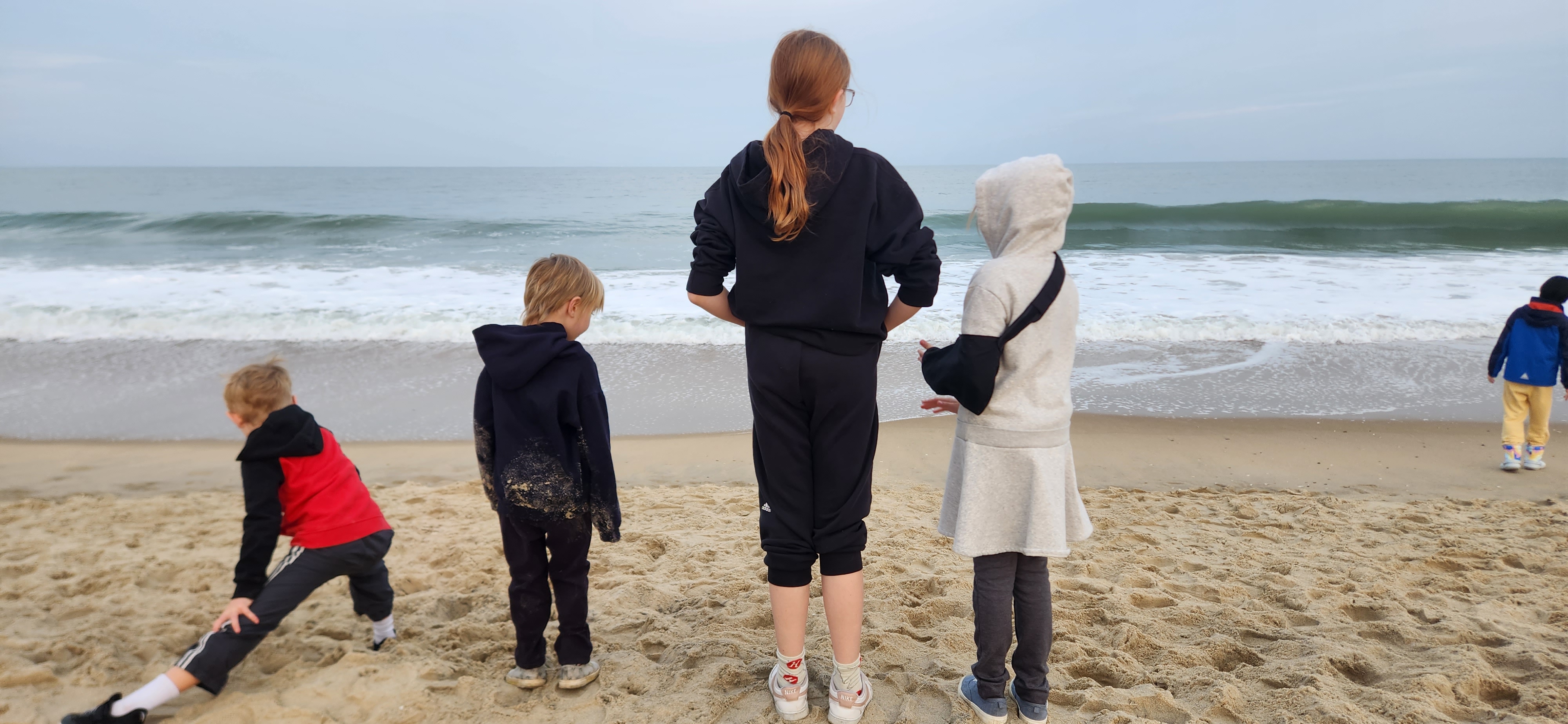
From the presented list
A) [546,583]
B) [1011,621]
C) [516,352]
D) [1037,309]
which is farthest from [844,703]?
[516,352]

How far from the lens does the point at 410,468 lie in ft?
16.4

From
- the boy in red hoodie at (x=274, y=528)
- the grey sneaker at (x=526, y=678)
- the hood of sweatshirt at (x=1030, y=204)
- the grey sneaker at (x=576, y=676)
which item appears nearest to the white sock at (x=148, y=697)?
the boy in red hoodie at (x=274, y=528)

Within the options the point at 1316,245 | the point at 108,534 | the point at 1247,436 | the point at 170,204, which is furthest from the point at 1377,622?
the point at 170,204

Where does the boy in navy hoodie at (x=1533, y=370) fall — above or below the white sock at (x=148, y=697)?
above

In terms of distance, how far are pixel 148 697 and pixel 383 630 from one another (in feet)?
2.26

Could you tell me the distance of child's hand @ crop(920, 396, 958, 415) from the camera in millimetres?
2137

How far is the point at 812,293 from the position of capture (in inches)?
77.6

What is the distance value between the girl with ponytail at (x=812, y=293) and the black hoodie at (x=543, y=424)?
→ 1.47 ft

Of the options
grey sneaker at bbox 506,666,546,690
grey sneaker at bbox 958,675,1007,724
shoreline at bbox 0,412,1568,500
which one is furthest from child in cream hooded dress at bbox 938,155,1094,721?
shoreline at bbox 0,412,1568,500

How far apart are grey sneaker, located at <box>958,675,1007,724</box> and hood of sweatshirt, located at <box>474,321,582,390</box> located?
1.48 metres

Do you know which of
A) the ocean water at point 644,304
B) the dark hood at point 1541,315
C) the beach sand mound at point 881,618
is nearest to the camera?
the beach sand mound at point 881,618

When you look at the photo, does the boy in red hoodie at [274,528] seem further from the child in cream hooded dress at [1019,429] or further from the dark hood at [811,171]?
the child in cream hooded dress at [1019,429]

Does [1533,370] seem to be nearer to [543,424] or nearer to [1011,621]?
[1011,621]

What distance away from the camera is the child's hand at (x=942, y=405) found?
2137mm
